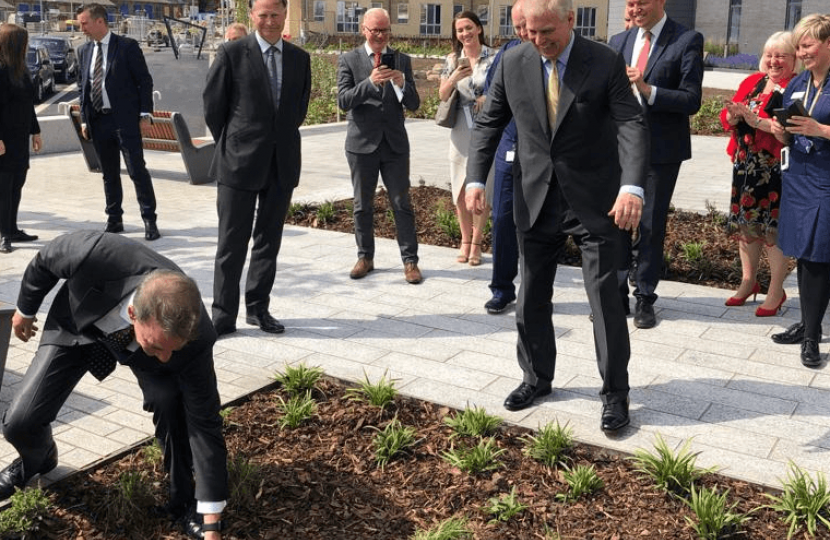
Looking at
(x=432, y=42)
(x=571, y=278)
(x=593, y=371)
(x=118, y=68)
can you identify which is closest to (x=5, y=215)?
(x=118, y=68)

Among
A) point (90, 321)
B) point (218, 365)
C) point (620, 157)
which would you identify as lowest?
point (218, 365)

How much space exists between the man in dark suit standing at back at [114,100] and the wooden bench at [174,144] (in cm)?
291

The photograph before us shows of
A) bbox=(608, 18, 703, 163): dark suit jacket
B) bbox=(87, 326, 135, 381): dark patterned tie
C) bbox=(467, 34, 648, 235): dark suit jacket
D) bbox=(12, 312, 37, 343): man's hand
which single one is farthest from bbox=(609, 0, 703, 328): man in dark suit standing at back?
bbox=(12, 312, 37, 343): man's hand

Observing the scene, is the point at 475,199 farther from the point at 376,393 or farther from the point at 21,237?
the point at 21,237

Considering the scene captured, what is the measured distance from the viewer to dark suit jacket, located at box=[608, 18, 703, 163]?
6309mm

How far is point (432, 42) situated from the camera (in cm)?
6194

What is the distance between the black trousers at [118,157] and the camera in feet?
29.8

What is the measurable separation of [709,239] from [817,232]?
3.41 metres

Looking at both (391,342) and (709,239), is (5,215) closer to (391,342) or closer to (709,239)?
(391,342)

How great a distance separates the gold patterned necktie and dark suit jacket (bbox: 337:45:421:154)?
2.79m

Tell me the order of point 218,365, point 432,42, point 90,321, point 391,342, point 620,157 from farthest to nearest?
1. point 432,42
2. point 391,342
3. point 218,365
4. point 620,157
5. point 90,321

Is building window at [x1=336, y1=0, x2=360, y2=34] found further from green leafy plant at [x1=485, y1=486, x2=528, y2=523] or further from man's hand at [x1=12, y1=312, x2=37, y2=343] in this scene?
green leafy plant at [x1=485, y1=486, x2=528, y2=523]

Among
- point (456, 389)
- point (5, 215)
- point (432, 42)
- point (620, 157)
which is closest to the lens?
point (620, 157)

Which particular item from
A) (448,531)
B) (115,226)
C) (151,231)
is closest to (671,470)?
(448,531)
